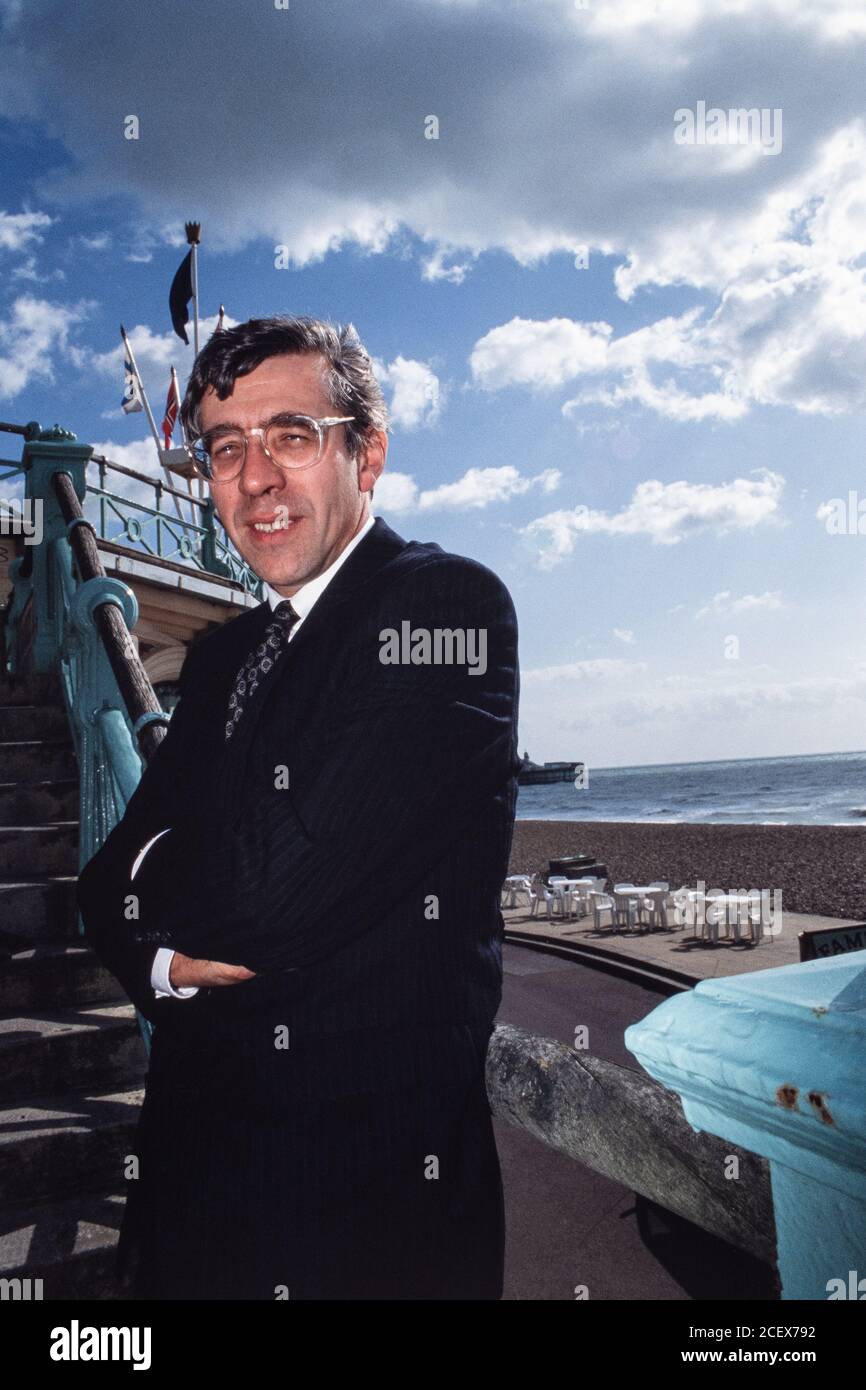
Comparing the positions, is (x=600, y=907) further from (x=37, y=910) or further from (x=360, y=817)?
(x=360, y=817)

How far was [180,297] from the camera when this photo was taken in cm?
1739

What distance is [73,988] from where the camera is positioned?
3.54 metres

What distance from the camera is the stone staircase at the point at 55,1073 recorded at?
2.58 m

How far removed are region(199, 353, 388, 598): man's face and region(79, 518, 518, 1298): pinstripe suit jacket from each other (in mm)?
252

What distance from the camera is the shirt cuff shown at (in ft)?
4.43

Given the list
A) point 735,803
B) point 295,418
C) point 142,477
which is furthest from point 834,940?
point 735,803

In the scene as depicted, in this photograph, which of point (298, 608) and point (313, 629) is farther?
point (298, 608)

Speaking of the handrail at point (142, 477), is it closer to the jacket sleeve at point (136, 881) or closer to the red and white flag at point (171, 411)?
the red and white flag at point (171, 411)

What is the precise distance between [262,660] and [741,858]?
1129 inches

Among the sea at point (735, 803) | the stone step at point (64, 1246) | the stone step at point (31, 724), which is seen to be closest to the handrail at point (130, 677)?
the stone step at point (31, 724)

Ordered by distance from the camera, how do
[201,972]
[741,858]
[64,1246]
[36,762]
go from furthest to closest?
[741,858]
[36,762]
[64,1246]
[201,972]

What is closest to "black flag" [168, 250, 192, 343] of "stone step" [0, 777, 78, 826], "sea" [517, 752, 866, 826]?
"stone step" [0, 777, 78, 826]

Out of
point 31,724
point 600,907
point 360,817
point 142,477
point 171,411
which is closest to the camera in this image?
point 360,817

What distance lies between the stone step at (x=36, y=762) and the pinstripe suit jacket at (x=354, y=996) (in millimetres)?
3972
